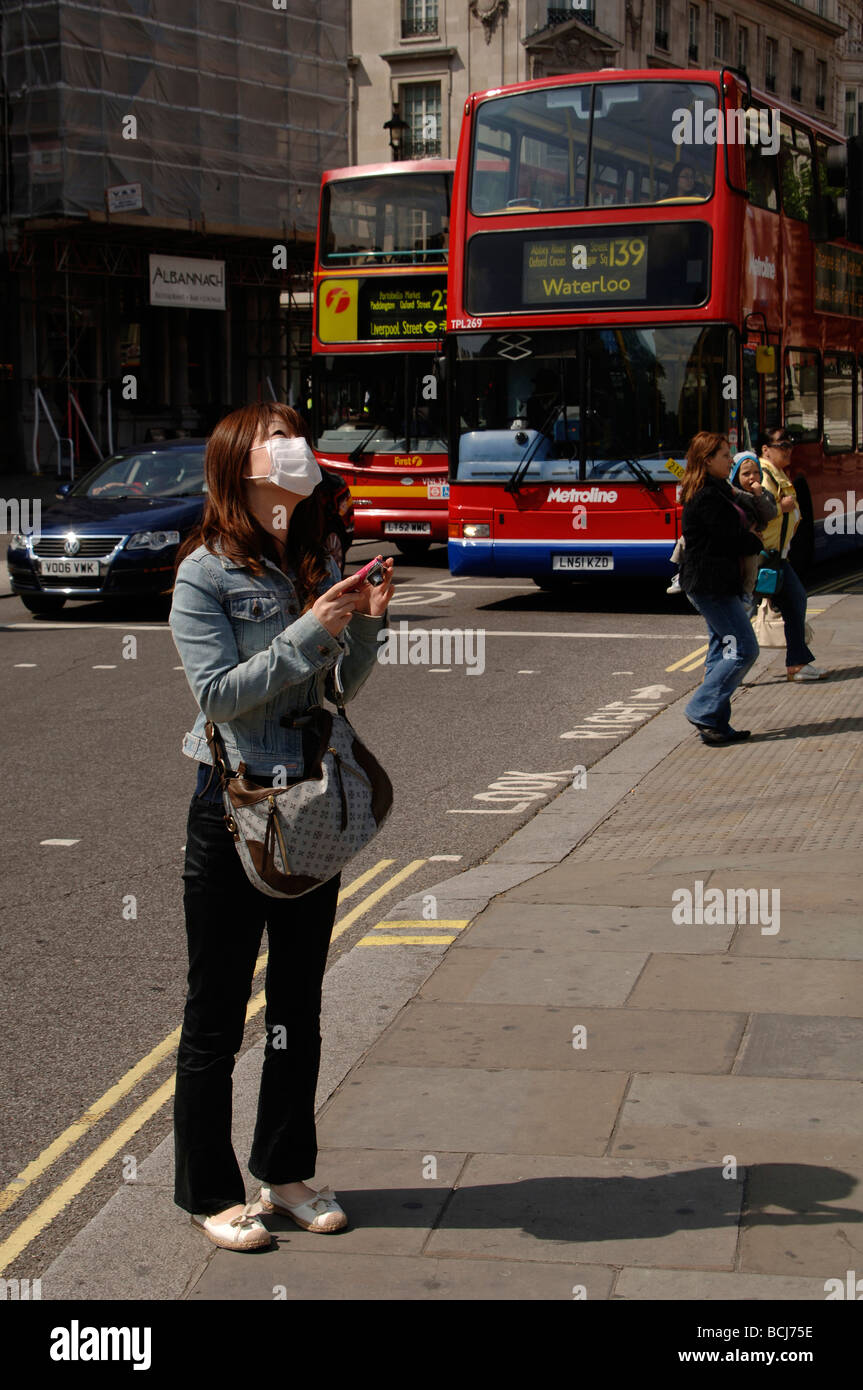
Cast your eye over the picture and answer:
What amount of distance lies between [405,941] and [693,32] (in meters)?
59.4

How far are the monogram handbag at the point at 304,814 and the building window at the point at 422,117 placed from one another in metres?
52.5

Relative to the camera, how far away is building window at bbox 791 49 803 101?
6681 cm

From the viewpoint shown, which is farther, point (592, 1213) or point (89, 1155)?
point (89, 1155)

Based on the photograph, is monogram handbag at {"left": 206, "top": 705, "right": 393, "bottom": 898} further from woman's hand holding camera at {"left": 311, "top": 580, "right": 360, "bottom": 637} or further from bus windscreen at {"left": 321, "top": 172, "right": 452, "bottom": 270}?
bus windscreen at {"left": 321, "top": 172, "right": 452, "bottom": 270}

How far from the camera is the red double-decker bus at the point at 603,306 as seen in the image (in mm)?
14875

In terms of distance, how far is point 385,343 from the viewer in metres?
20.3

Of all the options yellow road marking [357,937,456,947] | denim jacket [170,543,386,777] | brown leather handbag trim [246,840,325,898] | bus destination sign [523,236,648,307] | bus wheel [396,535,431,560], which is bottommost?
yellow road marking [357,937,456,947]

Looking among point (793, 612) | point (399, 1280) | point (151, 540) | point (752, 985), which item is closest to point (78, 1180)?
point (399, 1280)

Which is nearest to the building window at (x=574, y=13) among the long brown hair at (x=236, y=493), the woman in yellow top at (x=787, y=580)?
the woman in yellow top at (x=787, y=580)

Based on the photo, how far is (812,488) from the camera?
18.0 m

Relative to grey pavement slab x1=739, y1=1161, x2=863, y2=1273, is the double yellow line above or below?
below

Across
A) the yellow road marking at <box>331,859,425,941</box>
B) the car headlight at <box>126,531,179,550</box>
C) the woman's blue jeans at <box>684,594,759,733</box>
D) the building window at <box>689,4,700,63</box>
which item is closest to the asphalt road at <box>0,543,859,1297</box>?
the yellow road marking at <box>331,859,425,941</box>

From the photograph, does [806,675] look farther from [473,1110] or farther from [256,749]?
[256,749]

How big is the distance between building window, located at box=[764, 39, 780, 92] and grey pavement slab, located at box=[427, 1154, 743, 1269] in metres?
66.0
